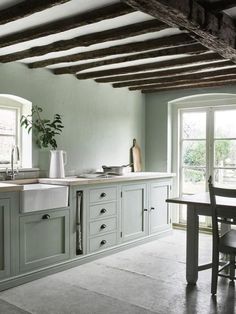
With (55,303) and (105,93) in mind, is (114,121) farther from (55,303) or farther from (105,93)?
(55,303)

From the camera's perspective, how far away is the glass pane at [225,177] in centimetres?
530

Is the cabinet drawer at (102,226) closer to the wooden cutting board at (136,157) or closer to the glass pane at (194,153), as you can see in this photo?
the wooden cutting board at (136,157)

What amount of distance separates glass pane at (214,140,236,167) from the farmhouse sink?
2.59 m

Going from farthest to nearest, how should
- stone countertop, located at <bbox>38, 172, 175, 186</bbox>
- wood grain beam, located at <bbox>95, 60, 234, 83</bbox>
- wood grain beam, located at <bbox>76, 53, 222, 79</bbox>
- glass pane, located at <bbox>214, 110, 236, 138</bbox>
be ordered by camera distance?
1. glass pane, located at <bbox>214, 110, 236, 138</bbox>
2. wood grain beam, located at <bbox>95, 60, 234, 83</bbox>
3. stone countertop, located at <bbox>38, 172, 175, 186</bbox>
4. wood grain beam, located at <bbox>76, 53, 222, 79</bbox>

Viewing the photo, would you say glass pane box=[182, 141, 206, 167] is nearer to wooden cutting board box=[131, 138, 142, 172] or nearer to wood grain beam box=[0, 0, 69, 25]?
wooden cutting board box=[131, 138, 142, 172]

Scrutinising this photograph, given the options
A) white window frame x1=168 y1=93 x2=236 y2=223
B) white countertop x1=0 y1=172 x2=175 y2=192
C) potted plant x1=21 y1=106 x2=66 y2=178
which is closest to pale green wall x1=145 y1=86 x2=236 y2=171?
white window frame x1=168 y1=93 x2=236 y2=223

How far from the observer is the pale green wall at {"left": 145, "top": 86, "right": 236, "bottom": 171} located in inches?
226

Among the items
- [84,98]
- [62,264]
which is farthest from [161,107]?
[62,264]

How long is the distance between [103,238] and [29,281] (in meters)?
1.08

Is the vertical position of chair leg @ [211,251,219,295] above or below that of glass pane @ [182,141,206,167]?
below

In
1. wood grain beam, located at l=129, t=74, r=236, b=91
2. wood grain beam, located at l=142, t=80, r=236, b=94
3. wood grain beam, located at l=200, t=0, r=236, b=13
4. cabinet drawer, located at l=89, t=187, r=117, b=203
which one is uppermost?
wood grain beam, located at l=200, t=0, r=236, b=13

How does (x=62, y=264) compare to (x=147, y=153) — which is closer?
(x=62, y=264)

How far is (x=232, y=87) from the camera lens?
513cm

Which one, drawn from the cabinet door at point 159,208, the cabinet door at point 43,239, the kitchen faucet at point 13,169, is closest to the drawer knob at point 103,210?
the cabinet door at point 43,239
